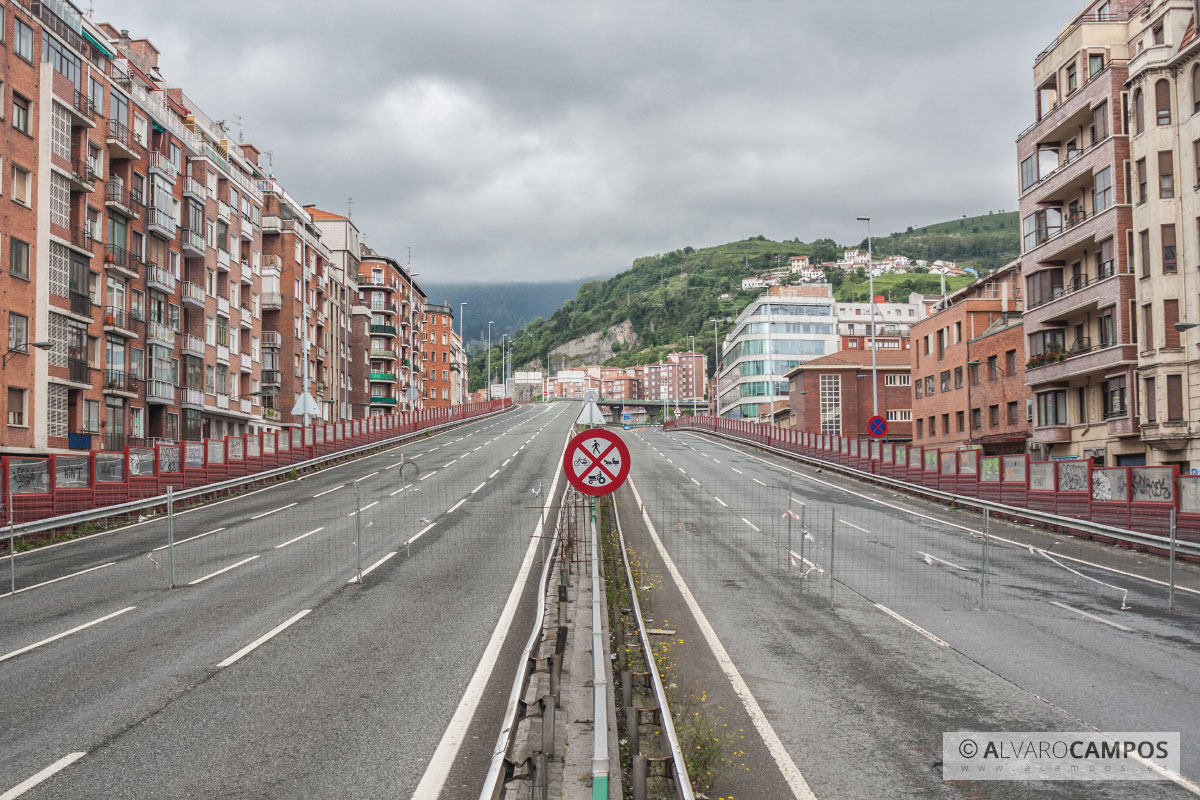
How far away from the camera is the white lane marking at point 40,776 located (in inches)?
263

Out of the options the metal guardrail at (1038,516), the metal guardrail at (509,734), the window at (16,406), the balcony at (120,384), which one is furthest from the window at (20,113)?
the metal guardrail at (1038,516)

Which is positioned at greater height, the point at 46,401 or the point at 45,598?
the point at 46,401

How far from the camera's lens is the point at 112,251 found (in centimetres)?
4425

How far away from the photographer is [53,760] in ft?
24.4

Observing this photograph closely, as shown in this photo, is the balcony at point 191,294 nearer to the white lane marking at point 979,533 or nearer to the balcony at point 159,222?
the balcony at point 159,222

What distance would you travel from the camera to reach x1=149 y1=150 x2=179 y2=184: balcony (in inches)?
1913

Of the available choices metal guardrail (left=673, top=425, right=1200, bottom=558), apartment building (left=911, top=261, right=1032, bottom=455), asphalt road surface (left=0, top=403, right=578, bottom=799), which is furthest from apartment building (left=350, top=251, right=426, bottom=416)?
asphalt road surface (left=0, top=403, right=578, bottom=799)

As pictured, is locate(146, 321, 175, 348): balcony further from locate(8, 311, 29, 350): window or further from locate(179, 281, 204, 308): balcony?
locate(8, 311, 29, 350): window

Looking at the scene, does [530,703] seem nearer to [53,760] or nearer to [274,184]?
[53,760]

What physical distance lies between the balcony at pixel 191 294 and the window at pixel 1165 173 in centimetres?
4835

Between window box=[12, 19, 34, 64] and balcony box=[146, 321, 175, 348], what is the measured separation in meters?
15.1

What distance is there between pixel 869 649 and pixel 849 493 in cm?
2799

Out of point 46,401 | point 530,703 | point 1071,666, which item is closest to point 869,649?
point 1071,666

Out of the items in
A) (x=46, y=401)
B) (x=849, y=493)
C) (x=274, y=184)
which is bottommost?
(x=849, y=493)
